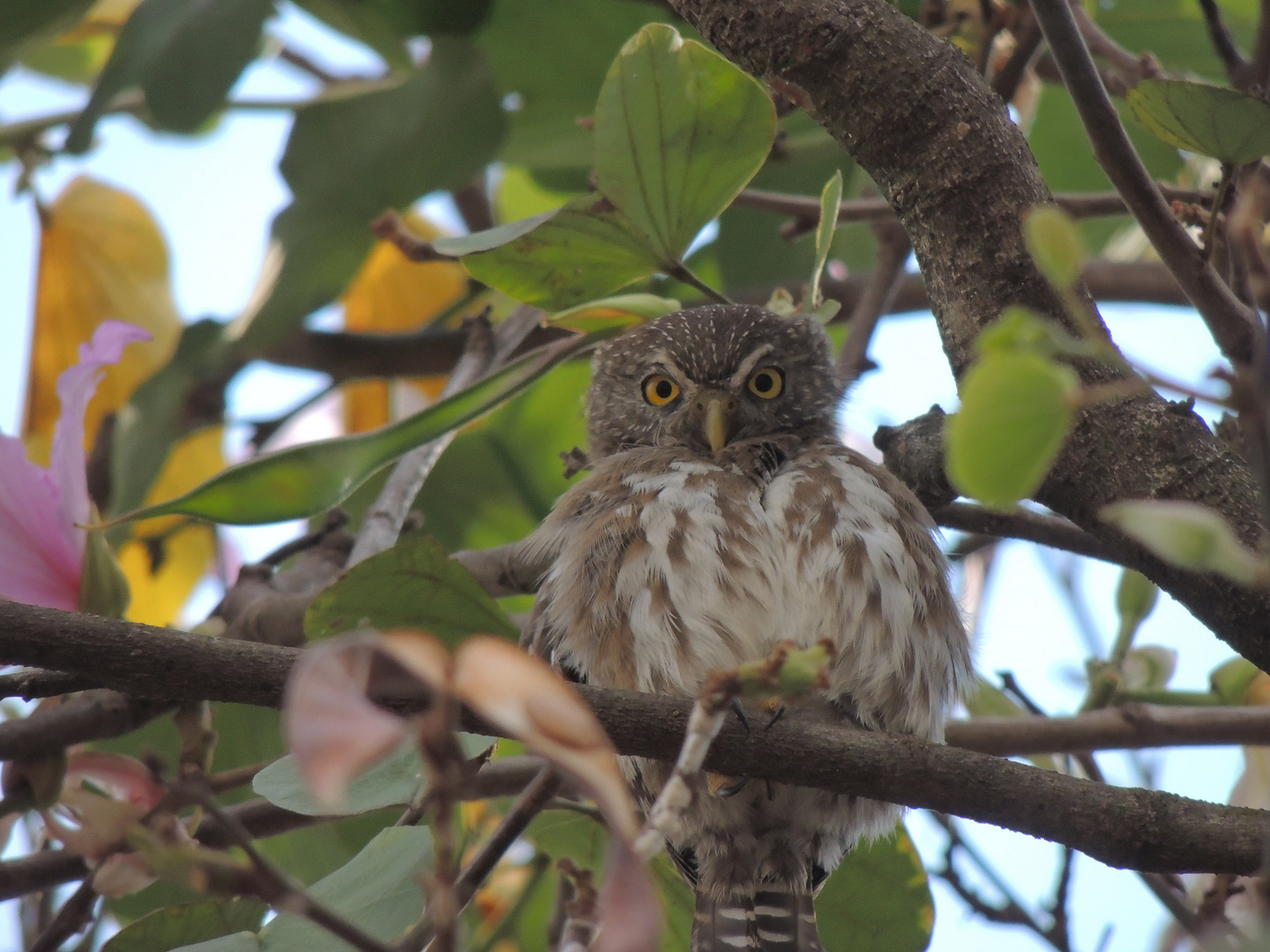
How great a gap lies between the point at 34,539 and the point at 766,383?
70.6 inches

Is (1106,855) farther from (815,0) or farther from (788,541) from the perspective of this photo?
(815,0)

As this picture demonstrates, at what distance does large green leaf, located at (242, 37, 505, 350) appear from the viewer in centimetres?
318

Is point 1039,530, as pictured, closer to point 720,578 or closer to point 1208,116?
point 720,578

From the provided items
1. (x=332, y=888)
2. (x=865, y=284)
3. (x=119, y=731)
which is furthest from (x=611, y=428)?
(x=332, y=888)

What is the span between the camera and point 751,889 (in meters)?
2.44

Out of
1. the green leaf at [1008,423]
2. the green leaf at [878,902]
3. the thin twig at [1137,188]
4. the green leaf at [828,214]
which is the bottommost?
the green leaf at [1008,423]

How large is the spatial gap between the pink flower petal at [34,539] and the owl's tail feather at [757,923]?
1.24 m

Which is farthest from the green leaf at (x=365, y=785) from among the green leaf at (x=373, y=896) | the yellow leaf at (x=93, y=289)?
the yellow leaf at (x=93, y=289)

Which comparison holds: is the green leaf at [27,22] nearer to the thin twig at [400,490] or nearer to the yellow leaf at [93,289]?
the yellow leaf at [93,289]

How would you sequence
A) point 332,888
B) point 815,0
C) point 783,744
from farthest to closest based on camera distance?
point 815,0 → point 332,888 → point 783,744

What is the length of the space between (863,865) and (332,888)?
3.90 ft

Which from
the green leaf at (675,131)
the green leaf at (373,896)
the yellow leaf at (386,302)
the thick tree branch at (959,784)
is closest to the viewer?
the thick tree branch at (959,784)

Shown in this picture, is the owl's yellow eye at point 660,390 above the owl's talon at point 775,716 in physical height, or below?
above

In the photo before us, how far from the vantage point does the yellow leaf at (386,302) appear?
13.3 feet
